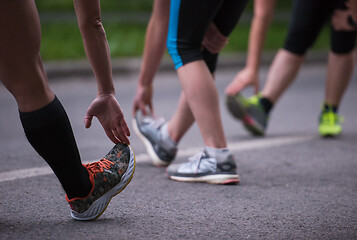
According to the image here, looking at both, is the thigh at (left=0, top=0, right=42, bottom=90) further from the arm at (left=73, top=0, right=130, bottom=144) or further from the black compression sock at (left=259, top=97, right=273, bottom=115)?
the black compression sock at (left=259, top=97, right=273, bottom=115)

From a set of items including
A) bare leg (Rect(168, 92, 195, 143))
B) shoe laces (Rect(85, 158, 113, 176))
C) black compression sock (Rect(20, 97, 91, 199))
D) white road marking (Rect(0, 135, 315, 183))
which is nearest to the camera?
black compression sock (Rect(20, 97, 91, 199))

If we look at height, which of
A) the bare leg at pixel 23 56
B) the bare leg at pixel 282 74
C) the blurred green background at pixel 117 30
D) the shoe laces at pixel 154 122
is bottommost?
the blurred green background at pixel 117 30

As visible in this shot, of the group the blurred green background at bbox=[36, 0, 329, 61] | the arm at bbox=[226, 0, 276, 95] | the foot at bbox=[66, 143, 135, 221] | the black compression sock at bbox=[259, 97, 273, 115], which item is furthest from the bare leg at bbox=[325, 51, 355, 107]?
the blurred green background at bbox=[36, 0, 329, 61]

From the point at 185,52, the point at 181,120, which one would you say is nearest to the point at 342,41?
the point at 181,120

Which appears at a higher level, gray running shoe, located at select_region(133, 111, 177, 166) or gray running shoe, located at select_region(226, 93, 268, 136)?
gray running shoe, located at select_region(133, 111, 177, 166)

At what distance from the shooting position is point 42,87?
170 cm

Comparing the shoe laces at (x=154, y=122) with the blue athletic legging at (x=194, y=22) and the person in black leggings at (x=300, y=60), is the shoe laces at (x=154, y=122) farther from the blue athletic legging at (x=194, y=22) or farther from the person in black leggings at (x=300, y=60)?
the person in black leggings at (x=300, y=60)

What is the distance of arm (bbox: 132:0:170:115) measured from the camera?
2646mm

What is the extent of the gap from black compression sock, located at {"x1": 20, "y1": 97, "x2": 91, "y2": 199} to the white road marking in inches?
28.1

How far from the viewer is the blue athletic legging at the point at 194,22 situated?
2.41m

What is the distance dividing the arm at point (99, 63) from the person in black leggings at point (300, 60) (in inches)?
79.2

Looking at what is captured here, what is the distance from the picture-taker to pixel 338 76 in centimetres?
387

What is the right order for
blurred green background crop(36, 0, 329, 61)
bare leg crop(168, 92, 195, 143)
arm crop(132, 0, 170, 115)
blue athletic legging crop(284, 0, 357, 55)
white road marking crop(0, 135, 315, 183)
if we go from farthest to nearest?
blurred green background crop(36, 0, 329, 61) → blue athletic legging crop(284, 0, 357, 55) → bare leg crop(168, 92, 195, 143) → arm crop(132, 0, 170, 115) → white road marking crop(0, 135, 315, 183)

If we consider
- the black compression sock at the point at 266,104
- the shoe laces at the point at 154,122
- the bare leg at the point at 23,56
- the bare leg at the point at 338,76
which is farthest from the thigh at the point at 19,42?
the bare leg at the point at 338,76
